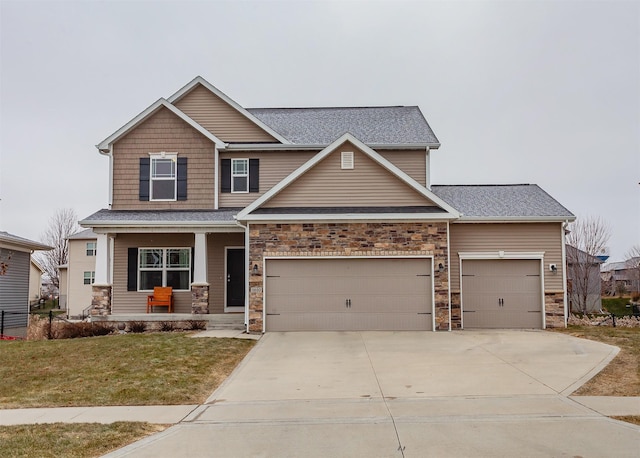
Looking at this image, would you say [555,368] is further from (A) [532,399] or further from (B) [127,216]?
(B) [127,216]

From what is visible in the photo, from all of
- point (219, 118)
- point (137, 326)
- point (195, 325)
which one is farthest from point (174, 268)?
point (219, 118)

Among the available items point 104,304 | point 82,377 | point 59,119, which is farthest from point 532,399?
point 59,119

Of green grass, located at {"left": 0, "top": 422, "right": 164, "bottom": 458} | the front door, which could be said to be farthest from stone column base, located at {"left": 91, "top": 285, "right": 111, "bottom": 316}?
green grass, located at {"left": 0, "top": 422, "right": 164, "bottom": 458}

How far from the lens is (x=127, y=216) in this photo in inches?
666

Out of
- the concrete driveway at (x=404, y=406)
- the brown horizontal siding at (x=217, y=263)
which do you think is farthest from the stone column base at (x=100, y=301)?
the concrete driveway at (x=404, y=406)

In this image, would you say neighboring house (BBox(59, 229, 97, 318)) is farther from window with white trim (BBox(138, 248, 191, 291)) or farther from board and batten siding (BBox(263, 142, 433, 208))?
board and batten siding (BBox(263, 142, 433, 208))

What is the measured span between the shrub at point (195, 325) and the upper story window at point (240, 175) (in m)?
4.98

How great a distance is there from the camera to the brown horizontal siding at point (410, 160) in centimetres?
1853

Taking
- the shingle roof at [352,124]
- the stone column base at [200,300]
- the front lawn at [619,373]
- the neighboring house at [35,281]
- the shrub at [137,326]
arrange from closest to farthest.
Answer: the front lawn at [619,373] → the shrub at [137,326] → the stone column base at [200,300] → the shingle roof at [352,124] → the neighboring house at [35,281]

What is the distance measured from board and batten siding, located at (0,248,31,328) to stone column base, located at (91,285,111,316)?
5.82 m

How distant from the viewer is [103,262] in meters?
16.7

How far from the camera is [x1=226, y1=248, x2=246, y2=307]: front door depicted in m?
17.9

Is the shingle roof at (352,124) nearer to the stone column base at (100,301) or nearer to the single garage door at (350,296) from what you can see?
the single garage door at (350,296)

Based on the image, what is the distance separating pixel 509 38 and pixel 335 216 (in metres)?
10.1
